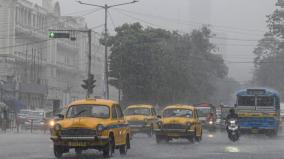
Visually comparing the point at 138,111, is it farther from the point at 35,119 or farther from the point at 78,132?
the point at 78,132

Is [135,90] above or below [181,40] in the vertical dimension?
below

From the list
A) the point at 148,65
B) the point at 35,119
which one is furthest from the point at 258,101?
the point at 148,65

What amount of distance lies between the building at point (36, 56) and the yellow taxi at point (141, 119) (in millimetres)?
21388

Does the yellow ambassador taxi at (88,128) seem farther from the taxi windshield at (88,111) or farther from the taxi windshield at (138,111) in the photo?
the taxi windshield at (138,111)

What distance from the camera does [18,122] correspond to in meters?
50.1

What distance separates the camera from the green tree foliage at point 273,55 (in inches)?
3912

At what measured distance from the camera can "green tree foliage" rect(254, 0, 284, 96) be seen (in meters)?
99.4

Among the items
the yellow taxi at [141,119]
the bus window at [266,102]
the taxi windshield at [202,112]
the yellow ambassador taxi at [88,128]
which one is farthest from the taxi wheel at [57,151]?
the taxi windshield at [202,112]

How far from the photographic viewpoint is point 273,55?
131m

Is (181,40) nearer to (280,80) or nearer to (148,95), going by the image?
(148,95)

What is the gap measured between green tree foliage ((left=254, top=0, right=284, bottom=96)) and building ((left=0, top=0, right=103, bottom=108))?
29523 millimetres

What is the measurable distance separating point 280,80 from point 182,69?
143ft

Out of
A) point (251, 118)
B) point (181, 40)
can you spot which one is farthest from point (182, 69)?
point (251, 118)

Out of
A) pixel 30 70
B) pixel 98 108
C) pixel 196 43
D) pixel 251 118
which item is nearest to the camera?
pixel 98 108
